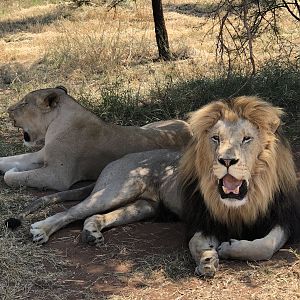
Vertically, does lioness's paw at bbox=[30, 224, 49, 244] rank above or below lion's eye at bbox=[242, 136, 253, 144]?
below

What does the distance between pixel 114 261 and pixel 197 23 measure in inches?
412

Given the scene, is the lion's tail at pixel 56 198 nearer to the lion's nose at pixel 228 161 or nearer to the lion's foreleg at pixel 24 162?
the lion's foreleg at pixel 24 162

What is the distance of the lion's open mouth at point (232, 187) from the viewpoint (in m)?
3.23

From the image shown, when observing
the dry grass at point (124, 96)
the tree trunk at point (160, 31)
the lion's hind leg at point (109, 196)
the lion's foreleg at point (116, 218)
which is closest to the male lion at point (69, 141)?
the dry grass at point (124, 96)

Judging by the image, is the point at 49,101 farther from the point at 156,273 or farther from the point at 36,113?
the point at 156,273

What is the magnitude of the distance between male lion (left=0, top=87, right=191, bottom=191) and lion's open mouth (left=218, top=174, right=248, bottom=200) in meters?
1.77

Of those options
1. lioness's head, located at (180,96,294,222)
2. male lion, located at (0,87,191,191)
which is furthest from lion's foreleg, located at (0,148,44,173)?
lioness's head, located at (180,96,294,222)

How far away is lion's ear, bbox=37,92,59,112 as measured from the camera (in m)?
5.35

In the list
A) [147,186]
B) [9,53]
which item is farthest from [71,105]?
[9,53]

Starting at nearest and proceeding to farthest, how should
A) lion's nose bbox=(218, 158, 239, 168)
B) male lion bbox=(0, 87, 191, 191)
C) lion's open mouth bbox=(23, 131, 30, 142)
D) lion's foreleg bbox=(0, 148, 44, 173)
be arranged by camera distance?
lion's nose bbox=(218, 158, 239, 168) → male lion bbox=(0, 87, 191, 191) → lion's foreleg bbox=(0, 148, 44, 173) → lion's open mouth bbox=(23, 131, 30, 142)

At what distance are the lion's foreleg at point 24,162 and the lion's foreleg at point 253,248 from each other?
2.29m

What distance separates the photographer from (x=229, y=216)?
3.44 metres

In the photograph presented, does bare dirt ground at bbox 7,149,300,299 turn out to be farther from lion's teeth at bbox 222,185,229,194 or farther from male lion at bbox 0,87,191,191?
male lion at bbox 0,87,191,191

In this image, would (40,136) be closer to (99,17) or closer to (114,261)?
(114,261)
